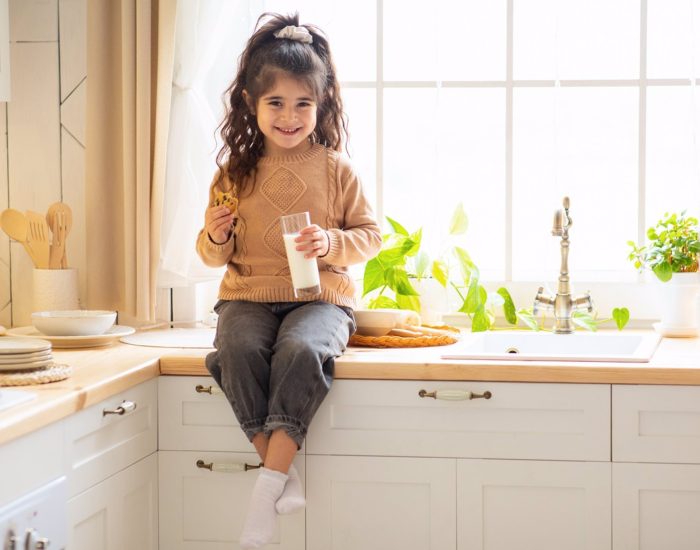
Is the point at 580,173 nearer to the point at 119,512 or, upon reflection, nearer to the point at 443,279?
the point at 443,279

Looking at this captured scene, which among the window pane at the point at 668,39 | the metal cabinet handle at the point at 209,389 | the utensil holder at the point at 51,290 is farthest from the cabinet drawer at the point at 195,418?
the window pane at the point at 668,39

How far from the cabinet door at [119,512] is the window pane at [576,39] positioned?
5.01 feet

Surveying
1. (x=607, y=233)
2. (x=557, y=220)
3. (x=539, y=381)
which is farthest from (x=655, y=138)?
(x=539, y=381)

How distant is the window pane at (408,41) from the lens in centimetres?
285

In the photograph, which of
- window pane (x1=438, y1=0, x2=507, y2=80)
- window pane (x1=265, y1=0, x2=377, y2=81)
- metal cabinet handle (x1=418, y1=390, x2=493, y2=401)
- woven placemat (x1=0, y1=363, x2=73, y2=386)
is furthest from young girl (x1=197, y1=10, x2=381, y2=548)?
window pane (x1=438, y1=0, x2=507, y2=80)

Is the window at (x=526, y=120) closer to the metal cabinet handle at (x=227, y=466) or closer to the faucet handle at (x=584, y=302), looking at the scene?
the faucet handle at (x=584, y=302)

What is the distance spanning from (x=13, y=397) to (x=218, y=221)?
70 cm

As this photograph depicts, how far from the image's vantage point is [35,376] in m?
1.82

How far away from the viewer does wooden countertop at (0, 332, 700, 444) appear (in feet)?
6.28

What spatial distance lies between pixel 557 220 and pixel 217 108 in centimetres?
94

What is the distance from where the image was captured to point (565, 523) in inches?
81.7

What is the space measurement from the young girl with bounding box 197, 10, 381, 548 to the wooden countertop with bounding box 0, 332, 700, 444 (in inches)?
3.0

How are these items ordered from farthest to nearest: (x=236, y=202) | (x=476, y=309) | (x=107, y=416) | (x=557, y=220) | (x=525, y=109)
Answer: (x=525, y=109), (x=476, y=309), (x=557, y=220), (x=236, y=202), (x=107, y=416)

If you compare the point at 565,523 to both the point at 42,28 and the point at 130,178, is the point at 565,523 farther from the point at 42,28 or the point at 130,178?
the point at 42,28
